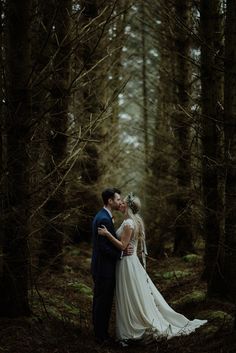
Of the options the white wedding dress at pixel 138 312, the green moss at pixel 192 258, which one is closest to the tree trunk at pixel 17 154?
the white wedding dress at pixel 138 312

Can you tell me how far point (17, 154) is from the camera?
6465 millimetres

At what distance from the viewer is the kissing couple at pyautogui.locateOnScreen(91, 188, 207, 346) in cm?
765

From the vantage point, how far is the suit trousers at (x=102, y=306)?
7559mm

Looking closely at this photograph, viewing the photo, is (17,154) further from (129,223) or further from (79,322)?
(79,322)

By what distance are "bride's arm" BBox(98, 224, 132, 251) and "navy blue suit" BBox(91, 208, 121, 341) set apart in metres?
0.08

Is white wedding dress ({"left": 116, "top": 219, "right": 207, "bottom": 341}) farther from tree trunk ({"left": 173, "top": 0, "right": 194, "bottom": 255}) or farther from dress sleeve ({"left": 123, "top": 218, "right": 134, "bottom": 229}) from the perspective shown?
tree trunk ({"left": 173, "top": 0, "right": 194, "bottom": 255})

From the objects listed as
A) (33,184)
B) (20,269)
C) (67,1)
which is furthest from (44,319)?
(67,1)

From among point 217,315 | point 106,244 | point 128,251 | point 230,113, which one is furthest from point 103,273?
point 230,113

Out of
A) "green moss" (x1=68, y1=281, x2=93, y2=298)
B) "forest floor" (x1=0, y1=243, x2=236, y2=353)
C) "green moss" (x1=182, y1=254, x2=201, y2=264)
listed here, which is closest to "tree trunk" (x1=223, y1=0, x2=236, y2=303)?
"forest floor" (x1=0, y1=243, x2=236, y2=353)

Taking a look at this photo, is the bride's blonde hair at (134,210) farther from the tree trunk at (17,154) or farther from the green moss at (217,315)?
the tree trunk at (17,154)

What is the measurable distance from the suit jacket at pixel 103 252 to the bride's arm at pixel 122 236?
0.08 metres

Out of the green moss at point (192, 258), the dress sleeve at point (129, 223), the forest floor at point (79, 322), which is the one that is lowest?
the forest floor at point (79, 322)

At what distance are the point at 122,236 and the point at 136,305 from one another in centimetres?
111

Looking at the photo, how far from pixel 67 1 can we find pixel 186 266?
25.2 feet
